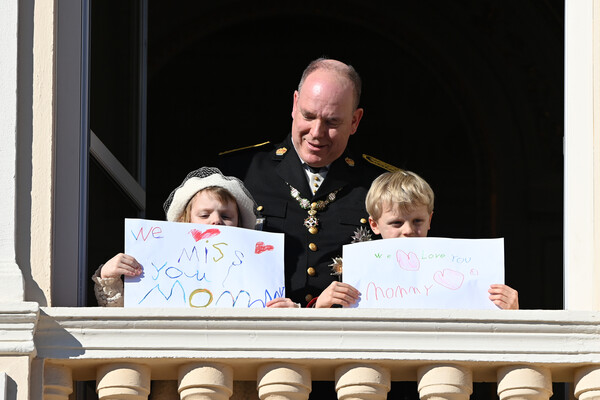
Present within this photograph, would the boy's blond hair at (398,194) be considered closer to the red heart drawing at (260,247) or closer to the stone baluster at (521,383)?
→ the red heart drawing at (260,247)

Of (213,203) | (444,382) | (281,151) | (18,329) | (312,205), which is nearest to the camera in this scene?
(18,329)

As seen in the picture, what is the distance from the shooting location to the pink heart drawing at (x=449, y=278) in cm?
545

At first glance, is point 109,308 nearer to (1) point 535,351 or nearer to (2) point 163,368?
(2) point 163,368

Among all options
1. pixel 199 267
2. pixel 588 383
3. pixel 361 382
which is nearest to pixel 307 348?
pixel 361 382

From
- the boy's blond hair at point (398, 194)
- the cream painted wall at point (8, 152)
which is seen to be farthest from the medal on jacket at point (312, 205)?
the cream painted wall at point (8, 152)

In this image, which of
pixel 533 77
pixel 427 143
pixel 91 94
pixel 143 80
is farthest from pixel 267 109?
pixel 91 94

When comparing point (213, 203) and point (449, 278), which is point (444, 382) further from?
point (213, 203)

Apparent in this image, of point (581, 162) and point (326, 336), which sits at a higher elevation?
point (581, 162)

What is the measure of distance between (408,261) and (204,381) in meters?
0.73

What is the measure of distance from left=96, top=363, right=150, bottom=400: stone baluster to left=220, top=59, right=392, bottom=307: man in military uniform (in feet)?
2.70

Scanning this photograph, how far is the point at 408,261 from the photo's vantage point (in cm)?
548

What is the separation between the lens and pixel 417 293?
546 cm

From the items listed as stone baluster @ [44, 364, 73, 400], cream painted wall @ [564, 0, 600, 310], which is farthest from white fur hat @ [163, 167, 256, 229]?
cream painted wall @ [564, 0, 600, 310]

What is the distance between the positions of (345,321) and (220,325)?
365 mm
